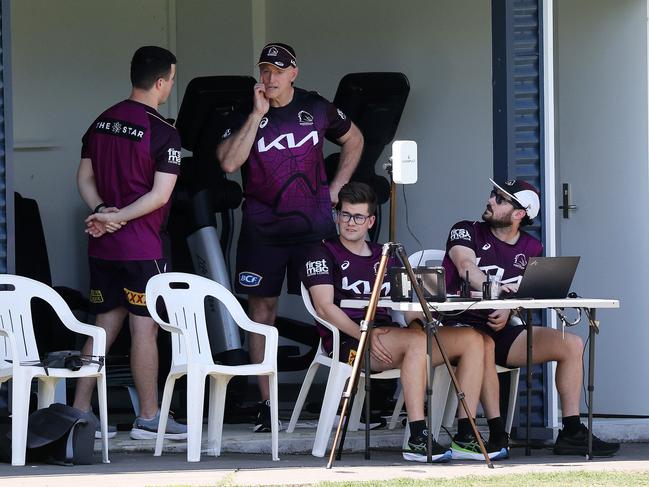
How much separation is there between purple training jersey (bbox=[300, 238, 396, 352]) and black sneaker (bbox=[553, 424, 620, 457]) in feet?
3.19

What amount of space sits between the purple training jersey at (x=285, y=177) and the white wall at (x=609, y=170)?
1385 millimetres

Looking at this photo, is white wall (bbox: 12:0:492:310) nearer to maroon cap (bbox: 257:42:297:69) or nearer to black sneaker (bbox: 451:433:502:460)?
maroon cap (bbox: 257:42:297:69)

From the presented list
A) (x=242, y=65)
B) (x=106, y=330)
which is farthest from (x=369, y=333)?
(x=242, y=65)

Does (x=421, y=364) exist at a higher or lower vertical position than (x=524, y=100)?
lower

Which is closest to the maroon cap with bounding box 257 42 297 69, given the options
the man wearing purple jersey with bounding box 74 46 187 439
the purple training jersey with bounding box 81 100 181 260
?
the man wearing purple jersey with bounding box 74 46 187 439

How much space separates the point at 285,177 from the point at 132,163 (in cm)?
82

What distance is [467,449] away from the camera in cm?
644

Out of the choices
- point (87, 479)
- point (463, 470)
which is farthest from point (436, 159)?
point (87, 479)

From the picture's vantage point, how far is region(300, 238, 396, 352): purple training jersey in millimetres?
6668

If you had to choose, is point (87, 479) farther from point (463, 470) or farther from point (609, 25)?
point (609, 25)

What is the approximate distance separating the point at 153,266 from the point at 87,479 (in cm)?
146

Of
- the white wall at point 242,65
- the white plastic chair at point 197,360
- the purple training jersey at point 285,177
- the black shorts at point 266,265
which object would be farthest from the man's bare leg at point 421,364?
the white wall at point 242,65

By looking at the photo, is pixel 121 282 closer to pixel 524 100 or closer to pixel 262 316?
pixel 262 316

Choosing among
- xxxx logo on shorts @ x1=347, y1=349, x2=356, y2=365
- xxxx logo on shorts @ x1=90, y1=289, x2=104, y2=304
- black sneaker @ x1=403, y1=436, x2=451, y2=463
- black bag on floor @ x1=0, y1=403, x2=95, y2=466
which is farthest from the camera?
xxxx logo on shorts @ x1=90, y1=289, x2=104, y2=304
